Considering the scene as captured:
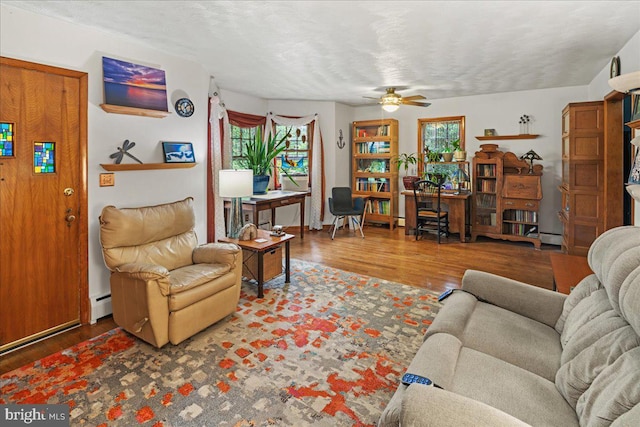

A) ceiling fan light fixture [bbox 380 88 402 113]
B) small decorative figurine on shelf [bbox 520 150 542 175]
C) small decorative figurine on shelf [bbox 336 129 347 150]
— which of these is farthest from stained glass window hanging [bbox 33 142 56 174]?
small decorative figurine on shelf [bbox 520 150 542 175]

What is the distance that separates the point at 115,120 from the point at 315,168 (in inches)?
159

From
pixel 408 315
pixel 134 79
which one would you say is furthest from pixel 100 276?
pixel 408 315

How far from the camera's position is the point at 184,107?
3748mm

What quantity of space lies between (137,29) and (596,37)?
390cm

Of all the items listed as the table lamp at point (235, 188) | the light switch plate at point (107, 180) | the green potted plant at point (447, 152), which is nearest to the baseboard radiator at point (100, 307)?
the light switch plate at point (107, 180)

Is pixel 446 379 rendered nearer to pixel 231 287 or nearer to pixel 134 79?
pixel 231 287

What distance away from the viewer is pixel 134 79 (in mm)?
3270

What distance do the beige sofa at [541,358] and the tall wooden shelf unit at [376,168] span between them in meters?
4.92

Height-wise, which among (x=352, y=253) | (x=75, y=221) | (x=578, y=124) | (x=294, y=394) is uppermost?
(x=578, y=124)

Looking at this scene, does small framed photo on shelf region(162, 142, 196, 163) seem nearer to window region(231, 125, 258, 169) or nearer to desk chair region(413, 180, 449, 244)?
window region(231, 125, 258, 169)

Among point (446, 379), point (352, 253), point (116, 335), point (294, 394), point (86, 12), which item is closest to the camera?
point (446, 379)

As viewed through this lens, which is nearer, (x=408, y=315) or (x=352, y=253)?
(x=408, y=315)

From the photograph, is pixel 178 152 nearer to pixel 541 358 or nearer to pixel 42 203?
pixel 42 203

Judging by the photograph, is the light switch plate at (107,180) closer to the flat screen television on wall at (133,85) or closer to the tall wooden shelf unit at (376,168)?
the flat screen television on wall at (133,85)
